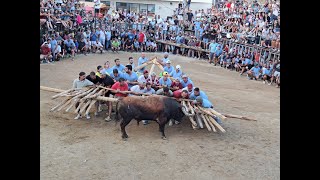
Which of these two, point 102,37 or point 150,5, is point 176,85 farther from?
point 150,5

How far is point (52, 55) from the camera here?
19641 millimetres

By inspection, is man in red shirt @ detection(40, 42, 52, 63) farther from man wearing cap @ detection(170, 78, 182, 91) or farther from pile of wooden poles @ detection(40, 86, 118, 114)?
man wearing cap @ detection(170, 78, 182, 91)

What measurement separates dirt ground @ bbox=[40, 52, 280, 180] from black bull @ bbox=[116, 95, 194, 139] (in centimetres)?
46

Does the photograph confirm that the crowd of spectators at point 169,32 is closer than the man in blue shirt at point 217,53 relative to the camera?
Yes

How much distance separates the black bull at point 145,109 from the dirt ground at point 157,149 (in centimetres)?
46

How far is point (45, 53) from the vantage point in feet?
62.3

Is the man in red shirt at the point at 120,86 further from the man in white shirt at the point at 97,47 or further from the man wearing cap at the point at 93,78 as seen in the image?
the man in white shirt at the point at 97,47

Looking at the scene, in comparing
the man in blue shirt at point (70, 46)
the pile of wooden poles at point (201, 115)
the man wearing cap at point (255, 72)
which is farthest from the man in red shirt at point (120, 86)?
the man in blue shirt at point (70, 46)

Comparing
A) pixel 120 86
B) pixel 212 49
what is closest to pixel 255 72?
pixel 212 49

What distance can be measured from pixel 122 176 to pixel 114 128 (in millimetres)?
2910

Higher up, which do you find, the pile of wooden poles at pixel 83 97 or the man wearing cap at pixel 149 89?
A: the man wearing cap at pixel 149 89

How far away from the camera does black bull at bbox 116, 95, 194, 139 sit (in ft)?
29.9

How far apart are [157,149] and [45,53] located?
12570 millimetres

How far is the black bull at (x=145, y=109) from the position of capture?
9.12 metres
